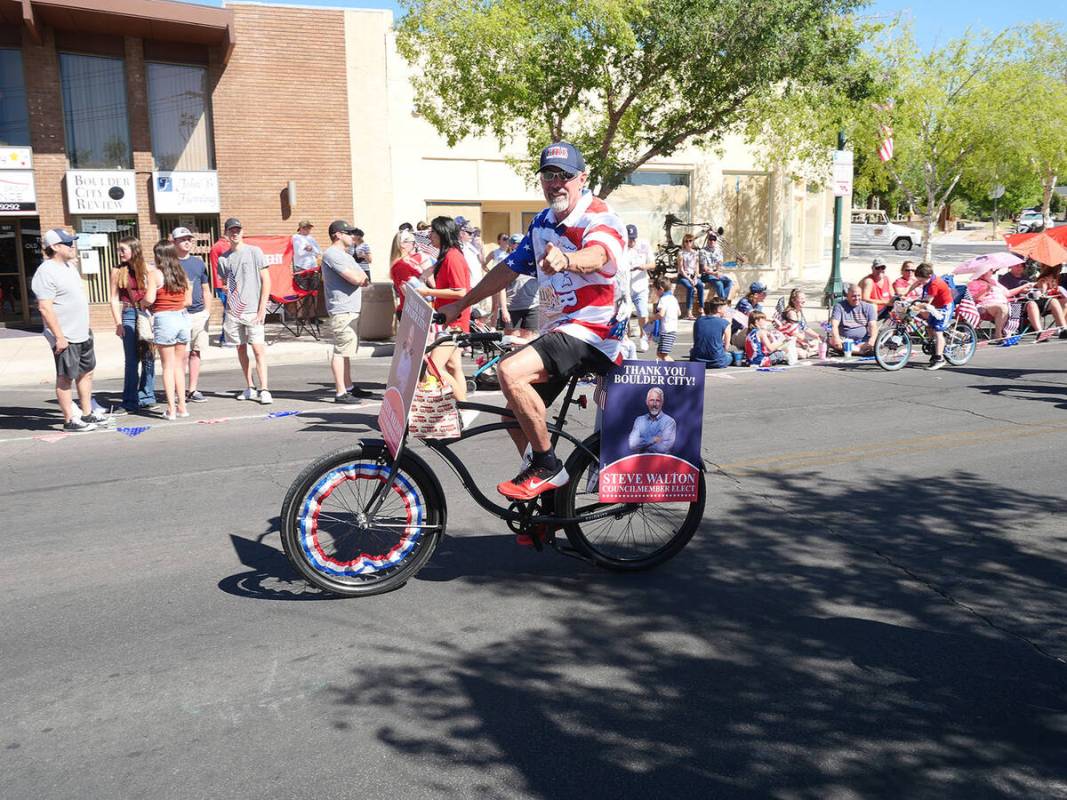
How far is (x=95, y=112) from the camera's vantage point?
19.5 m

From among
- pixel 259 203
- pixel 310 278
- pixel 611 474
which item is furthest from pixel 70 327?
pixel 259 203

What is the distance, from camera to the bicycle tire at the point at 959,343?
1351 cm

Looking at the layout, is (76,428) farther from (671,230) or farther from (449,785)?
(671,230)

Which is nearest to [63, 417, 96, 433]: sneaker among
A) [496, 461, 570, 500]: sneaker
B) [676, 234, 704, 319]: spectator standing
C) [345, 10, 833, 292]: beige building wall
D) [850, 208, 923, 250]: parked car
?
[496, 461, 570, 500]: sneaker

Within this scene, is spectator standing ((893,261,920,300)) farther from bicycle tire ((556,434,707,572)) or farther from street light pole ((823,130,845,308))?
bicycle tire ((556,434,707,572))

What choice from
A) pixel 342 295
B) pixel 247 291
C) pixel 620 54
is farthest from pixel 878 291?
pixel 247 291

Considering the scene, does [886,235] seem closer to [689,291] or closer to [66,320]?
[689,291]

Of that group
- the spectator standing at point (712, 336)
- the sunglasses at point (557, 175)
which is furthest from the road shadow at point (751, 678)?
the spectator standing at point (712, 336)

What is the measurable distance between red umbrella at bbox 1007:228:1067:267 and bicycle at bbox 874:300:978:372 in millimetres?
4427

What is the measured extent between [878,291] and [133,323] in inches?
423

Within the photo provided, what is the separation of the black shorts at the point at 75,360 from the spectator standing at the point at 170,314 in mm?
688

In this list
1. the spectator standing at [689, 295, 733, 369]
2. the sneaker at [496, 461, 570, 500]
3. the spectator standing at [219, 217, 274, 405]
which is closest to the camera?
the sneaker at [496, 461, 570, 500]

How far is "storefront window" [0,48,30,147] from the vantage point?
61.9 feet

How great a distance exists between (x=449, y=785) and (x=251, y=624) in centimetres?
172
